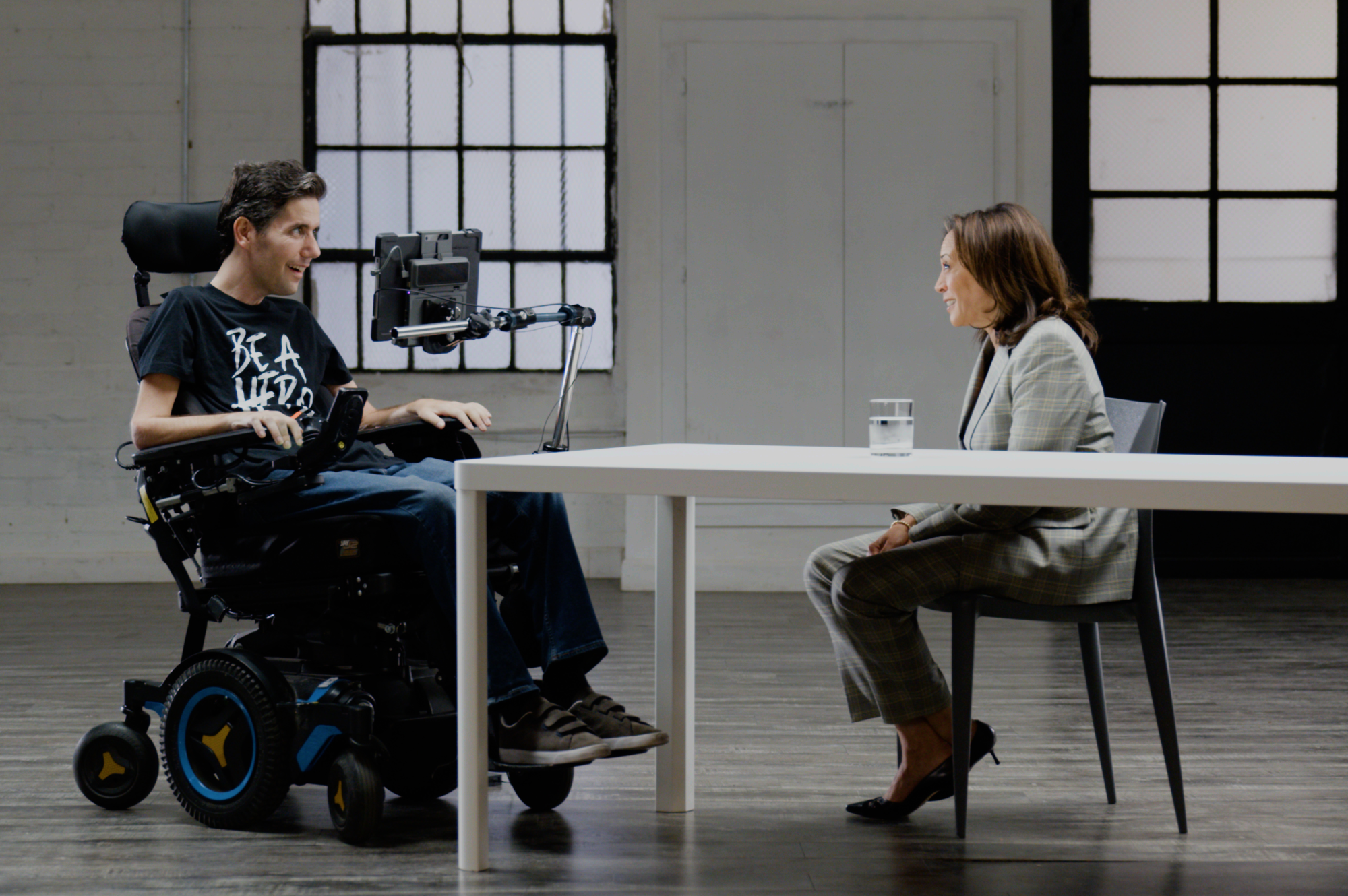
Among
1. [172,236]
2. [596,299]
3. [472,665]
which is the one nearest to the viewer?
[472,665]

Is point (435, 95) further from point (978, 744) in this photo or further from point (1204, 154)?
point (978, 744)

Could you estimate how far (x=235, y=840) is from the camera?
2.01 m

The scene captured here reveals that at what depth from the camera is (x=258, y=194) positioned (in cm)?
227

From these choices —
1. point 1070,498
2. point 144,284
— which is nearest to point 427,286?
point 144,284

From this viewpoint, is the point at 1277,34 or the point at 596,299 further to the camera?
the point at 596,299

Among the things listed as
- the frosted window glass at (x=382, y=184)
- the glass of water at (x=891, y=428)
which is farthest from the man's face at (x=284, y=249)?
the frosted window glass at (x=382, y=184)

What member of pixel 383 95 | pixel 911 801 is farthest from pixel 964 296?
pixel 383 95

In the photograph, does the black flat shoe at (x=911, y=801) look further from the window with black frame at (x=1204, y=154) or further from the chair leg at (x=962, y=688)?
the window with black frame at (x=1204, y=154)

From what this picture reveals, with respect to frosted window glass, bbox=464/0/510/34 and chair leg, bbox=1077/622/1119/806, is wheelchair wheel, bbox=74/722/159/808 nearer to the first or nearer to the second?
chair leg, bbox=1077/622/1119/806

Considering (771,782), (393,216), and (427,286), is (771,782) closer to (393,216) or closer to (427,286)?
(427,286)

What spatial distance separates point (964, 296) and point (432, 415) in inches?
36.2

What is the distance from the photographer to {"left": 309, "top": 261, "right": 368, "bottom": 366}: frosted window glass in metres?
5.48

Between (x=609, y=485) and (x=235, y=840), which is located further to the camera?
(x=235, y=840)

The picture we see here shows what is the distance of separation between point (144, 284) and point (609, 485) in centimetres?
123
